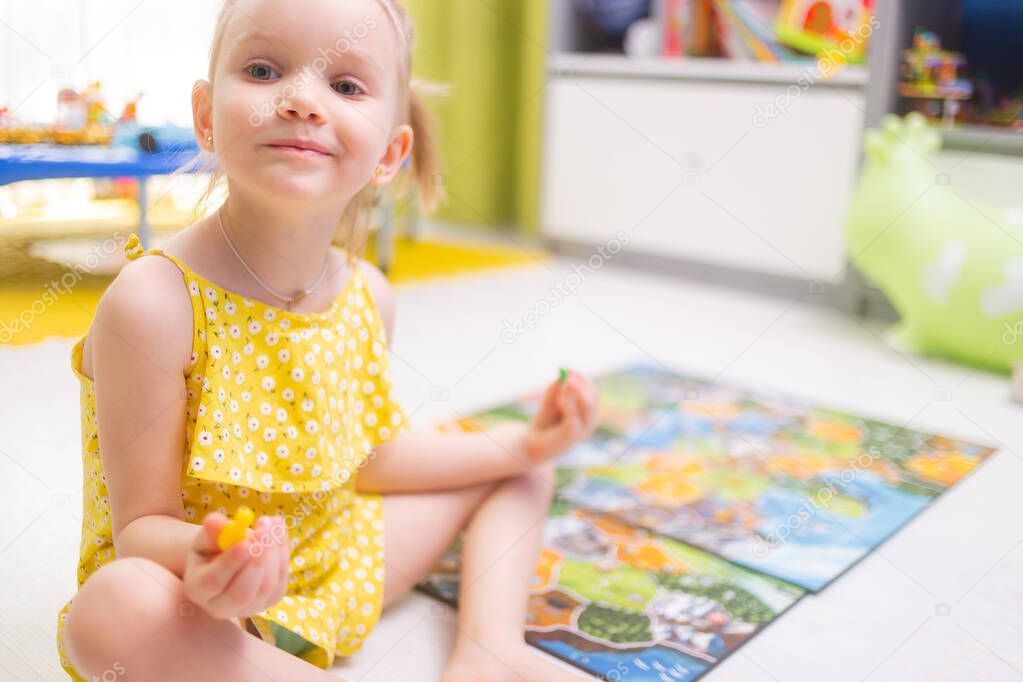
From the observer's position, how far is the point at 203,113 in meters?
0.71

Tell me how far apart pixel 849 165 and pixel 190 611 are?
1682mm

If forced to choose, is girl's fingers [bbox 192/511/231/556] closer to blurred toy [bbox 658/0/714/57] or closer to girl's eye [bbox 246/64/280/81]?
girl's eye [bbox 246/64/280/81]

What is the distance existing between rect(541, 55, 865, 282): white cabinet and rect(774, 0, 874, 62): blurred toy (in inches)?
3.0

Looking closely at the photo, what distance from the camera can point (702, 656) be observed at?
2.59 feet

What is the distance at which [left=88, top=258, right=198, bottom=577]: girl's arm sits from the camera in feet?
2.04

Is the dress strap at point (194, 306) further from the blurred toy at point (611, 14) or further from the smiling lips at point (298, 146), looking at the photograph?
the blurred toy at point (611, 14)

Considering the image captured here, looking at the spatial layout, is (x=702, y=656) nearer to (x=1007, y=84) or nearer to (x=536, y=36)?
(x=1007, y=84)

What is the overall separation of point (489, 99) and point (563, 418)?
79.9 inches

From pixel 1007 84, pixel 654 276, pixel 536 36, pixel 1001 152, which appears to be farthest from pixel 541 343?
pixel 536 36

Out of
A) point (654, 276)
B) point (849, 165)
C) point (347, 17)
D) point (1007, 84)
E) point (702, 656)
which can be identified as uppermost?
point (347, 17)

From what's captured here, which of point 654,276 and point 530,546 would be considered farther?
point 654,276
